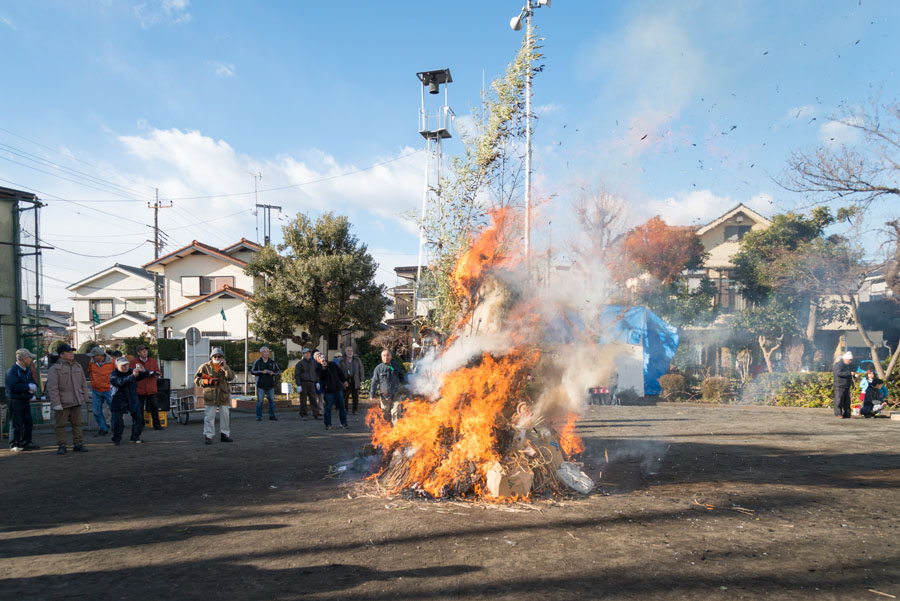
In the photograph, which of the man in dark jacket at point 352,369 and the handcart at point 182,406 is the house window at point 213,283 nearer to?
the handcart at point 182,406

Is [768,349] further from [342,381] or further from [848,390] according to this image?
[342,381]

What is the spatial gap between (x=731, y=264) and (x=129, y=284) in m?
45.0

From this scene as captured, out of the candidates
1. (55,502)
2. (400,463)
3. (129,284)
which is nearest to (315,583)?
(400,463)

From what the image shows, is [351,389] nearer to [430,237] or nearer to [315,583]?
[430,237]

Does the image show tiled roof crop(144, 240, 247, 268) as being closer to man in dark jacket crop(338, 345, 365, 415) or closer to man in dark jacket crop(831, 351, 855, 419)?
man in dark jacket crop(338, 345, 365, 415)

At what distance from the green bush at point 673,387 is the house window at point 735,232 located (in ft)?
32.3

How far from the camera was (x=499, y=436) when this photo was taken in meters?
6.71

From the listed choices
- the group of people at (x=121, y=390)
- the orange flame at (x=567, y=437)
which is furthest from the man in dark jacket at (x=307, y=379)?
the orange flame at (x=567, y=437)

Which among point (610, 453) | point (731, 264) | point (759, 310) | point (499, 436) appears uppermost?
point (731, 264)

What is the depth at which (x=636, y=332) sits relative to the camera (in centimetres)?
1842

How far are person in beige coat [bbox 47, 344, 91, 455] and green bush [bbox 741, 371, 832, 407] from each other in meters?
20.8

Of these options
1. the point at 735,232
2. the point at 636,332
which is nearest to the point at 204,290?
the point at 636,332

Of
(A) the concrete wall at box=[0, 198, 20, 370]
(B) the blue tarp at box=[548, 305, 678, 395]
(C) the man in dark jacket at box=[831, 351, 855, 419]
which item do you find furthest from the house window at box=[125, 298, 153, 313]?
(C) the man in dark jacket at box=[831, 351, 855, 419]

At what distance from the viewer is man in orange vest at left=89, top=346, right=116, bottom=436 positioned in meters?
12.3
